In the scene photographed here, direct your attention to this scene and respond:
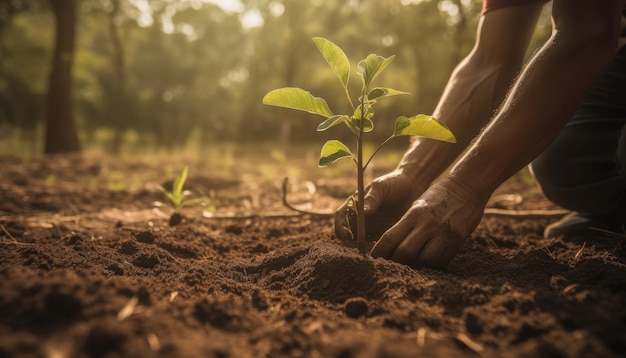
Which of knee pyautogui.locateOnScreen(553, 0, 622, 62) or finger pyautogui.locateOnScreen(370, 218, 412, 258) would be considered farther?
finger pyautogui.locateOnScreen(370, 218, 412, 258)

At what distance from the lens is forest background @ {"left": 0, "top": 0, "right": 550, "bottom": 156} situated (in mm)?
11797

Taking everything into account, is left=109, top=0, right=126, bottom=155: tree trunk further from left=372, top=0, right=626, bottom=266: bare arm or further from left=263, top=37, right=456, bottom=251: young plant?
left=372, top=0, right=626, bottom=266: bare arm

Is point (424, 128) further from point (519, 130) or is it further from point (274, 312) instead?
point (274, 312)

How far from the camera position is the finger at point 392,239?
1.50 metres

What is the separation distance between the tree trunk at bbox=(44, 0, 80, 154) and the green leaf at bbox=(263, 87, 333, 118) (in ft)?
29.9

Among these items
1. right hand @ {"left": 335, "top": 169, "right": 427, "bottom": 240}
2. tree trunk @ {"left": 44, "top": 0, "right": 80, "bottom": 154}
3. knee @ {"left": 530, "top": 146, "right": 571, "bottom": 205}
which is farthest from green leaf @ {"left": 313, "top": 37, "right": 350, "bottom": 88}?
tree trunk @ {"left": 44, "top": 0, "right": 80, "bottom": 154}

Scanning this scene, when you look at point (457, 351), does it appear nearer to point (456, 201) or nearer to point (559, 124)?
point (456, 201)

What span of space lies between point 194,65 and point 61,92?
73.5 feet

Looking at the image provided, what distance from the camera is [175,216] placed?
96.8 inches

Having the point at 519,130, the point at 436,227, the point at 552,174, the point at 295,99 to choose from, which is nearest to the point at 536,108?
the point at 519,130

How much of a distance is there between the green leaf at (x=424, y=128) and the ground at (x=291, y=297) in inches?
17.3

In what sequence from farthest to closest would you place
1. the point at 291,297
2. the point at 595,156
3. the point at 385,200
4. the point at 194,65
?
1. the point at 194,65
2. the point at 595,156
3. the point at 385,200
4. the point at 291,297

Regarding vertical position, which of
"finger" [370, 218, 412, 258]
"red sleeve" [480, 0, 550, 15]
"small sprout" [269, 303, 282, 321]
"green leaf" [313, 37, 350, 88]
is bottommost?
"small sprout" [269, 303, 282, 321]

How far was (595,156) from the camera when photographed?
7.77 ft
